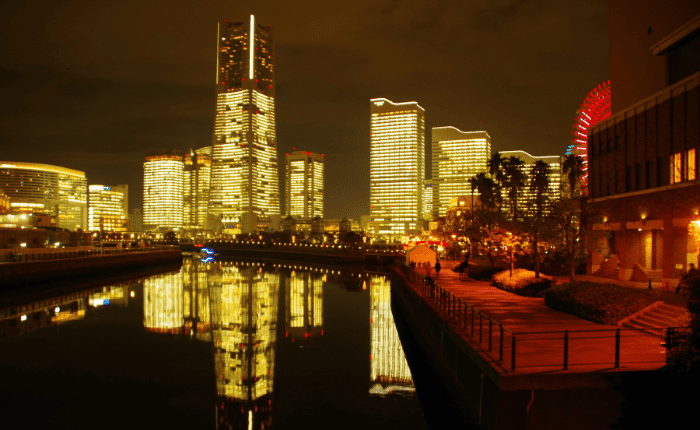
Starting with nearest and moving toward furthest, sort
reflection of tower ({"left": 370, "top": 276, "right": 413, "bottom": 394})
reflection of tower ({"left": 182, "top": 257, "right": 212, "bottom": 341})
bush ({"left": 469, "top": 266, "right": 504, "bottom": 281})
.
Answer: reflection of tower ({"left": 370, "top": 276, "right": 413, "bottom": 394}), reflection of tower ({"left": 182, "top": 257, "right": 212, "bottom": 341}), bush ({"left": 469, "top": 266, "right": 504, "bottom": 281})

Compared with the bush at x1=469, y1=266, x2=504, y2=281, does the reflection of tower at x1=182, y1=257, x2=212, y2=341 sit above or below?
below

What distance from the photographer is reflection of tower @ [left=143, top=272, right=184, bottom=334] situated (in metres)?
29.8

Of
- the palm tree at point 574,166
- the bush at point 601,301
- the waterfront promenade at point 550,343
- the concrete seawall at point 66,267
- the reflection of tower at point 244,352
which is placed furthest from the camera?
the palm tree at point 574,166

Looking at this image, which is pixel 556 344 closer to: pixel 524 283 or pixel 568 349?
pixel 568 349

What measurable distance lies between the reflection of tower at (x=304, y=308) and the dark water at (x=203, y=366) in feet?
0.44

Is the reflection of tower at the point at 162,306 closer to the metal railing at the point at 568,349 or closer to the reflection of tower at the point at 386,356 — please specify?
the reflection of tower at the point at 386,356

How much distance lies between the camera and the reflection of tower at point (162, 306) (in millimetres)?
29750

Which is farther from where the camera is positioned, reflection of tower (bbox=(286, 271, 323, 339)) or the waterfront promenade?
reflection of tower (bbox=(286, 271, 323, 339))

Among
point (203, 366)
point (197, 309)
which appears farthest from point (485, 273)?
point (203, 366)

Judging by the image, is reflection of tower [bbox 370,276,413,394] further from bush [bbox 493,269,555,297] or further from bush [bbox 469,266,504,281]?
bush [bbox 493,269,555,297]

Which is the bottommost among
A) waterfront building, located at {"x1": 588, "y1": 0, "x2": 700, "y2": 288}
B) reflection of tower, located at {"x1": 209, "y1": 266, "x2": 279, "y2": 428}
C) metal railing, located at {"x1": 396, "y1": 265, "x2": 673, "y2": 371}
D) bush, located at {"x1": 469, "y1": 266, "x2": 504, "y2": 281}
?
reflection of tower, located at {"x1": 209, "y1": 266, "x2": 279, "y2": 428}

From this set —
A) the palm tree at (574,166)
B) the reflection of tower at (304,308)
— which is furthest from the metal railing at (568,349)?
the palm tree at (574,166)

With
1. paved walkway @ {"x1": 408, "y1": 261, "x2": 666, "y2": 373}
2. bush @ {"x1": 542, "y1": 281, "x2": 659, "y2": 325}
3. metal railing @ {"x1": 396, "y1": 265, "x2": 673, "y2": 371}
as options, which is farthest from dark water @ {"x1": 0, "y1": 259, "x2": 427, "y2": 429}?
bush @ {"x1": 542, "y1": 281, "x2": 659, "y2": 325}

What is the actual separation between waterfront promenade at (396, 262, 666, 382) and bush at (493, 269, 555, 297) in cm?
438
